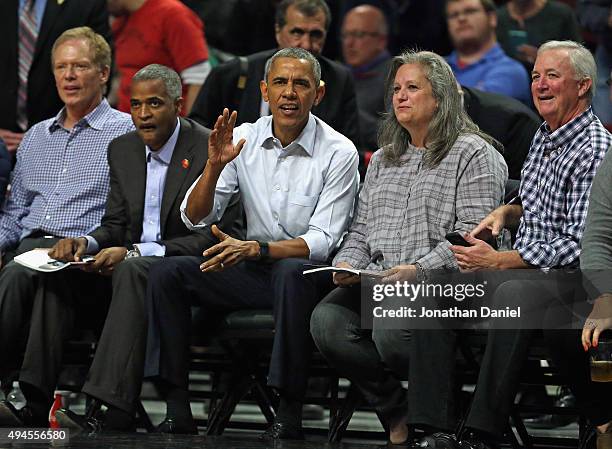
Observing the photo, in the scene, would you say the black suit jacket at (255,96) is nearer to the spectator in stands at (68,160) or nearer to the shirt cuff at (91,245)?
the spectator in stands at (68,160)

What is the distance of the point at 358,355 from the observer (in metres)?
5.08

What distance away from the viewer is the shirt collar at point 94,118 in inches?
246

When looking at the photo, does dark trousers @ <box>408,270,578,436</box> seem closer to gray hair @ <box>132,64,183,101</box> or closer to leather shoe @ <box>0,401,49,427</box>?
leather shoe @ <box>0,401,49,427</box>

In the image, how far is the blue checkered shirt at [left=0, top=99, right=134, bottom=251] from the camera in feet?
19.9

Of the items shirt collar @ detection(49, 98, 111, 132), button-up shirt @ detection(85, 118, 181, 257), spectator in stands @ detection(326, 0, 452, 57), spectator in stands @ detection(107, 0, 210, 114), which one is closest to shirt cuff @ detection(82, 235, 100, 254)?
button-up shirt @ detection(85, 118, 181, 257)

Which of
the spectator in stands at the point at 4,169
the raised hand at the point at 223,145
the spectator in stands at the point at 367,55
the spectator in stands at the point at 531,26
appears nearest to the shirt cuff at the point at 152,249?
the raised hand at the point at 223,145

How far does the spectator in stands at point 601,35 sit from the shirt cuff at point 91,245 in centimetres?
301

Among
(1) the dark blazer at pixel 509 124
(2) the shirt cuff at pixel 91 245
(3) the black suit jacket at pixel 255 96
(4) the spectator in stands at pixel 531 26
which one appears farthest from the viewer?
(4) the spectator in stands at pixel 531 26

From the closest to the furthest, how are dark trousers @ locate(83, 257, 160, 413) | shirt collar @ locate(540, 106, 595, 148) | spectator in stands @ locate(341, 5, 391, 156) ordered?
1. shirt collar @ locate(540, 106, 595, 148)
2. dark trousers @ locate(83, 257, 160, 413)
3. spectator in stands @ locate(341, 5, 391, 156)

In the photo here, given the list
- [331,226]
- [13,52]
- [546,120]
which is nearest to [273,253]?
[331,226]

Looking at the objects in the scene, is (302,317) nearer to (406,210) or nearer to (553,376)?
(406,210)

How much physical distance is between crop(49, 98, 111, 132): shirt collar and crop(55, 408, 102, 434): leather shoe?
5.17 ft

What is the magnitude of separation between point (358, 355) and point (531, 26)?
3453 millimetres

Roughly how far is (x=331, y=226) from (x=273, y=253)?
11.4 inches
